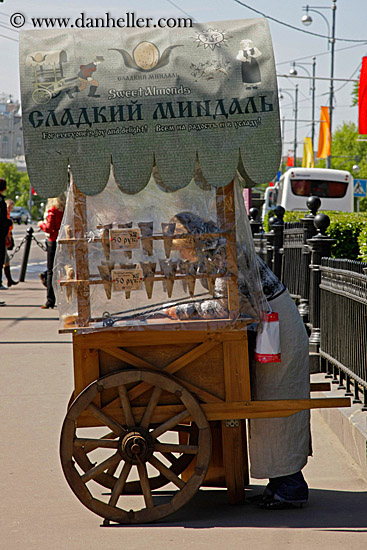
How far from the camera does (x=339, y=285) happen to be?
6.82m

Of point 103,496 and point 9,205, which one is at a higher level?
point 9,205

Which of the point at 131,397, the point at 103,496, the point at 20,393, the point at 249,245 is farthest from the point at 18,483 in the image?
the point at 20,393

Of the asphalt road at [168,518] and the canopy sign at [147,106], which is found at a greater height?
the canopy sign at [147,106]

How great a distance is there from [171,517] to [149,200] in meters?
1.70

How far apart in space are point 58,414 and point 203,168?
3.45 m

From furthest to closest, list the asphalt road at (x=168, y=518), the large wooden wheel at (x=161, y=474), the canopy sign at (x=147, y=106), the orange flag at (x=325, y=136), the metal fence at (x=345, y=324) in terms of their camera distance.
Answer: the orange flag at (x=325, y=136) → the metal fence at (x=345, y=324) → the large wooden wheel at (x=161, y=474) → the canopy sign at (x=147, y=106) → the asphalt road at (x=168, y=518)

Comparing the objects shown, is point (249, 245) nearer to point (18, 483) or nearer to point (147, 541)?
point (147, 541)

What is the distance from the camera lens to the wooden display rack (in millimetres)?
4371

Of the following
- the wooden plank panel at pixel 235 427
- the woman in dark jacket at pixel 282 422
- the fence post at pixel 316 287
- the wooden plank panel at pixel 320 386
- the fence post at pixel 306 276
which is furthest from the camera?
the fence post at pixel 306 276

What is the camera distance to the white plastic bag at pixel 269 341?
4457mm

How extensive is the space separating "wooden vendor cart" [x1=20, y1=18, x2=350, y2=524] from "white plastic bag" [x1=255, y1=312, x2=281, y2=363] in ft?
0.28

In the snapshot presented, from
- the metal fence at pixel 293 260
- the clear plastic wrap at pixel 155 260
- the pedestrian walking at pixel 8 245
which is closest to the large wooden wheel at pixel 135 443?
the clear plastic wrap at pixel 155 260

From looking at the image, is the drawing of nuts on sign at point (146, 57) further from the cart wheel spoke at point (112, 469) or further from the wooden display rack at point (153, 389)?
the cart wheel spoke at point (112, 469)

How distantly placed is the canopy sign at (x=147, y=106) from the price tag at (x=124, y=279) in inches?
16.7
